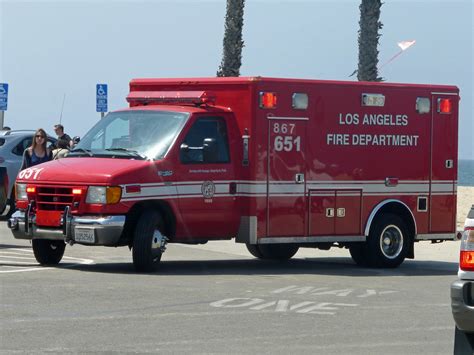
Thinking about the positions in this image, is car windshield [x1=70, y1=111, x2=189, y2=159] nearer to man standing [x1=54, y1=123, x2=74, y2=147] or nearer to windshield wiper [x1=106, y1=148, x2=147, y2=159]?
windshield wiper [x1=106, y1=148, x2=147, y2=159]

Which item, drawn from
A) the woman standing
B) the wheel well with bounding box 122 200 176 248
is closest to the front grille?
the wheel well with bounding box 122 200 176 248

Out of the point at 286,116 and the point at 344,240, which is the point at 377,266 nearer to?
the point at 344,240

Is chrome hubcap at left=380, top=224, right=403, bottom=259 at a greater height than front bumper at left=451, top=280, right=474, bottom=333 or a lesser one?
lesser

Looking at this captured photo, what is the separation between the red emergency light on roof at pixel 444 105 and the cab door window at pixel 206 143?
11.6ft

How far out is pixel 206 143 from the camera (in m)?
16.4

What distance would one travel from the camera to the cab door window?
53.8 ft

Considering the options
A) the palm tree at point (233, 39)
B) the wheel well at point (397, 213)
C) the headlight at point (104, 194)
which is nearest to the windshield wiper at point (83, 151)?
the headlight at point (104, 194)

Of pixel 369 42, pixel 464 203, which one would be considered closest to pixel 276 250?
pixel 369 42

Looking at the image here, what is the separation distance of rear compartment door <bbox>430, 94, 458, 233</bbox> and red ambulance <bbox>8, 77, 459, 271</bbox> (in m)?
0.02

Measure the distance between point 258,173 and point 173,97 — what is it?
1.49m

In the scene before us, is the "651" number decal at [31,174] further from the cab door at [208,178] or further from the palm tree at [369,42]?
the palm tree at [369,42]

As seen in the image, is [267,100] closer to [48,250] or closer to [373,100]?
[373,100]

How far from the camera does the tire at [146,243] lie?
1572cm

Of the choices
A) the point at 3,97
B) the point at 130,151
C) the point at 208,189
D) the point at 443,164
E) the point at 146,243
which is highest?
the point at 3,97
